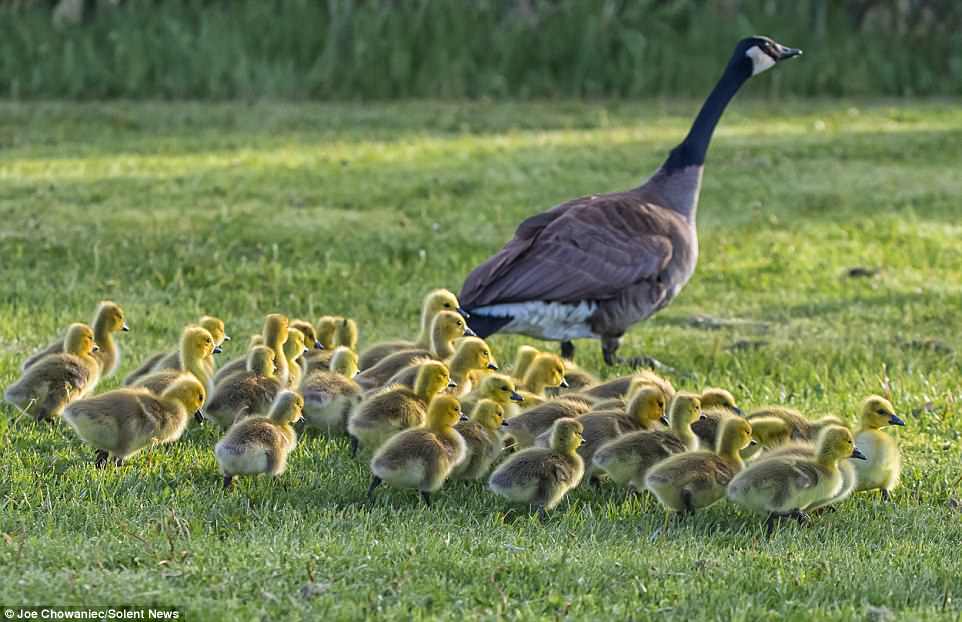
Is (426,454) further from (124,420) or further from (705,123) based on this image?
(705,123)

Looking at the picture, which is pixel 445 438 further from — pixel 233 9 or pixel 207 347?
pixel 233 9

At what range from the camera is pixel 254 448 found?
627cm

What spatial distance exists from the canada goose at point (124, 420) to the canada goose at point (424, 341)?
1755 millimetres

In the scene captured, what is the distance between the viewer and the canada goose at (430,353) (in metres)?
7.84

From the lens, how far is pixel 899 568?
5.61 m

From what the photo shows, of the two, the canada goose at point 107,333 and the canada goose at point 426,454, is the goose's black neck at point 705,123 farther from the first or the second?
the canada goose at point 426,454

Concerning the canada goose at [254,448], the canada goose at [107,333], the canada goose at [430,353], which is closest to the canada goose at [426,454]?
the canada goose at [254,448]

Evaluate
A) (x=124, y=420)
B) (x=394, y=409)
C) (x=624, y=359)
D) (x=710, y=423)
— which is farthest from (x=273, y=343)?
(x=624, y=359)

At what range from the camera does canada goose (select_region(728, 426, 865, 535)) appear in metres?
6.06

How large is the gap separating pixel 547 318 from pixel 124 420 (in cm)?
334

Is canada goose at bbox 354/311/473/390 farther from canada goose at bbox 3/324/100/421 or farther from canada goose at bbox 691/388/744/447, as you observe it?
canada goose at bbox 691/388/744/447

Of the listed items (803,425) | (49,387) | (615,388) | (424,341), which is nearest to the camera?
(803,425)

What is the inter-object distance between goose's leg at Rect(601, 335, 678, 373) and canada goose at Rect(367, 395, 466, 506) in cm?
325

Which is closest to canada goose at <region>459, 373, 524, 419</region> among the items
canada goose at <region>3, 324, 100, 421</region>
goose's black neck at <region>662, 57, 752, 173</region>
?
canada goose at <region>3, 324, 100, 421</region>
